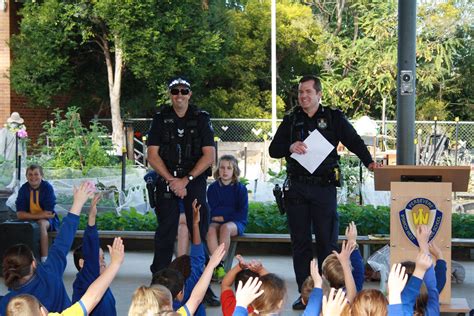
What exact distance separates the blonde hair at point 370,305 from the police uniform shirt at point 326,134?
3223 mm

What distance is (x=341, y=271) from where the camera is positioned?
16.0ft

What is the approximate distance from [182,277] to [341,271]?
91cm

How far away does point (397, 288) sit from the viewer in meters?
3.68

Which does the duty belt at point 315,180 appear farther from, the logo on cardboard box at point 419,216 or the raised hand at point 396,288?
the raised hand at point 396,288

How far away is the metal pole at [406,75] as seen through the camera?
7.51m

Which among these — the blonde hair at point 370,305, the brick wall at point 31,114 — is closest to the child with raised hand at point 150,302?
the blonde hair at point 370,305

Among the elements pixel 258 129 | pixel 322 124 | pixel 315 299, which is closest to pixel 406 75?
pixel 322 124

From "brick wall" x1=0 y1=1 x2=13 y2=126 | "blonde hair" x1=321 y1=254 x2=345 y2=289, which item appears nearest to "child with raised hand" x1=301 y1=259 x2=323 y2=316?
"blonde hair" x1=321 y1=254 x2=345 y2=289

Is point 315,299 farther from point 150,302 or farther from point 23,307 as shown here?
point 23,307

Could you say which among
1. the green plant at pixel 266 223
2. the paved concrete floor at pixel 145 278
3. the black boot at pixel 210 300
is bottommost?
the paved concrete floor at pixel 145 278

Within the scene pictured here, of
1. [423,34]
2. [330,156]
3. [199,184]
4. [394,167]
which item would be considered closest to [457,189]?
[394,167]

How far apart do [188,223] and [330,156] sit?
135 centimetres

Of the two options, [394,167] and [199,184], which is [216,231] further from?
[394,167]

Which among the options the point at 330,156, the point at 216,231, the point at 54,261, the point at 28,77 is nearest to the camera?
the point at 54,261
